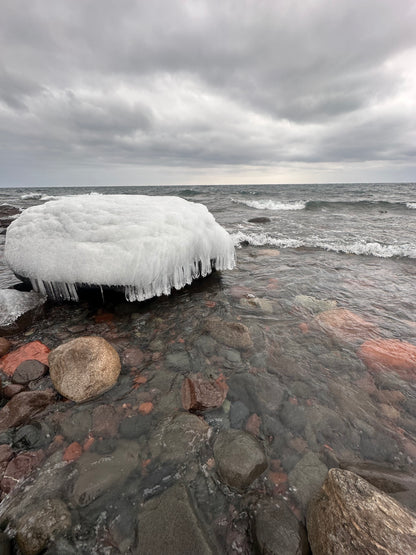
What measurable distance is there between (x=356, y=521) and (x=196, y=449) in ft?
4.02

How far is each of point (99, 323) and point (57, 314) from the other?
2.70 feet

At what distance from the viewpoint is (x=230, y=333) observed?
12.6ft

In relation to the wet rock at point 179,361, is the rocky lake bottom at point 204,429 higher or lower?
higher

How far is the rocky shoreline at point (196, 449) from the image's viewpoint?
65.4 inches

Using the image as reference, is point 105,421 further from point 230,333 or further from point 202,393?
point 230,333

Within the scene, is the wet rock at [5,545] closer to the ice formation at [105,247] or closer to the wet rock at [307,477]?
the wet rock at [307,477]

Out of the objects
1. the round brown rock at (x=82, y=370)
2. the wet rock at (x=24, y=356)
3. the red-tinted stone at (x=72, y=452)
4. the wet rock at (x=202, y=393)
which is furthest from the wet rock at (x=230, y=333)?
the wet rock at (x=24, y=356)

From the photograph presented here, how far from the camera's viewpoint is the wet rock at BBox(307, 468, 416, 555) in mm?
1426

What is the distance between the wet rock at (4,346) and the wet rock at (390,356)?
15.7 feet

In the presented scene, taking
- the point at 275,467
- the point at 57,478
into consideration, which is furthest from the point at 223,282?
the point at 57,478

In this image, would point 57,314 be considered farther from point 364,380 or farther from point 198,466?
point 364,380

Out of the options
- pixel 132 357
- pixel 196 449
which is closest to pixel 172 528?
pixel 196 449

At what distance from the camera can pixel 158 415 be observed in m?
2.57

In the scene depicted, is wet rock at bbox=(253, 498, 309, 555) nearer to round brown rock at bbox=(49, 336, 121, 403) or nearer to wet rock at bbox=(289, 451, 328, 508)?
wet rock at bbox=(289, 451, 328, 508)
